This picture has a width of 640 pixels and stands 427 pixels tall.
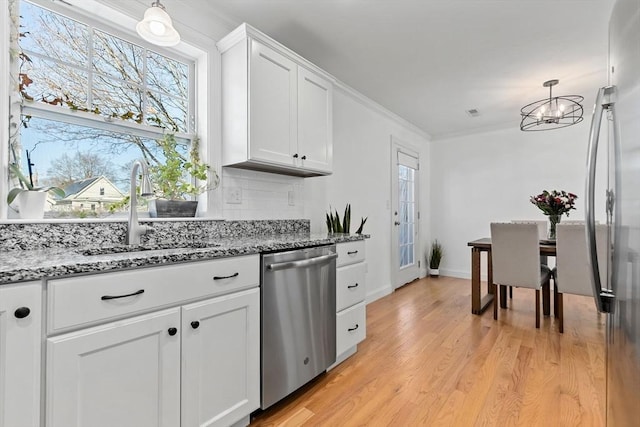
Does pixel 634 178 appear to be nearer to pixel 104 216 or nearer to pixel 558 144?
pixel 104 216

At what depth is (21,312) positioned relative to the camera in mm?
886

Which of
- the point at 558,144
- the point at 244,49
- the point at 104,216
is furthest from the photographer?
the point at 558,144

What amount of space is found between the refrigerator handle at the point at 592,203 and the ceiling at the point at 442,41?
1.42 metres

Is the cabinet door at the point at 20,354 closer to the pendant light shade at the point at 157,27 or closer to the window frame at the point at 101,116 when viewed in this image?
the window frame at the point at 101,116

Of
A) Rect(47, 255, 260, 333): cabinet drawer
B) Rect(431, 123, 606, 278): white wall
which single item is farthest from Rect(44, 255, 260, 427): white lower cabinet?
Rect(431, 123, 606, 278): white wall

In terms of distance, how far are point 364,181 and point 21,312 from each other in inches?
125

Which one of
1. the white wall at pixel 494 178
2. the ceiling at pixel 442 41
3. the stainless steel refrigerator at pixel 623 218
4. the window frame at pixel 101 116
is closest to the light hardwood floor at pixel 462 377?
the stainless steel refrigerator at pixel 623 218

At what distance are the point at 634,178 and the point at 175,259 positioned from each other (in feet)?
4.63

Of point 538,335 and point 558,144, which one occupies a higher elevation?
point 558,144

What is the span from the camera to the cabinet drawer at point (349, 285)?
2131 mm

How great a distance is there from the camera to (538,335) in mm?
2662

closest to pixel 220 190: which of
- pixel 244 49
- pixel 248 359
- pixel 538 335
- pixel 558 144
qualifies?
pixel 244 49

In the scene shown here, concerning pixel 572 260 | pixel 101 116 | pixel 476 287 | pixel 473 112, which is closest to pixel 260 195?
pixel 101 116

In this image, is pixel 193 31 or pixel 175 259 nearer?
pixel 175 259
